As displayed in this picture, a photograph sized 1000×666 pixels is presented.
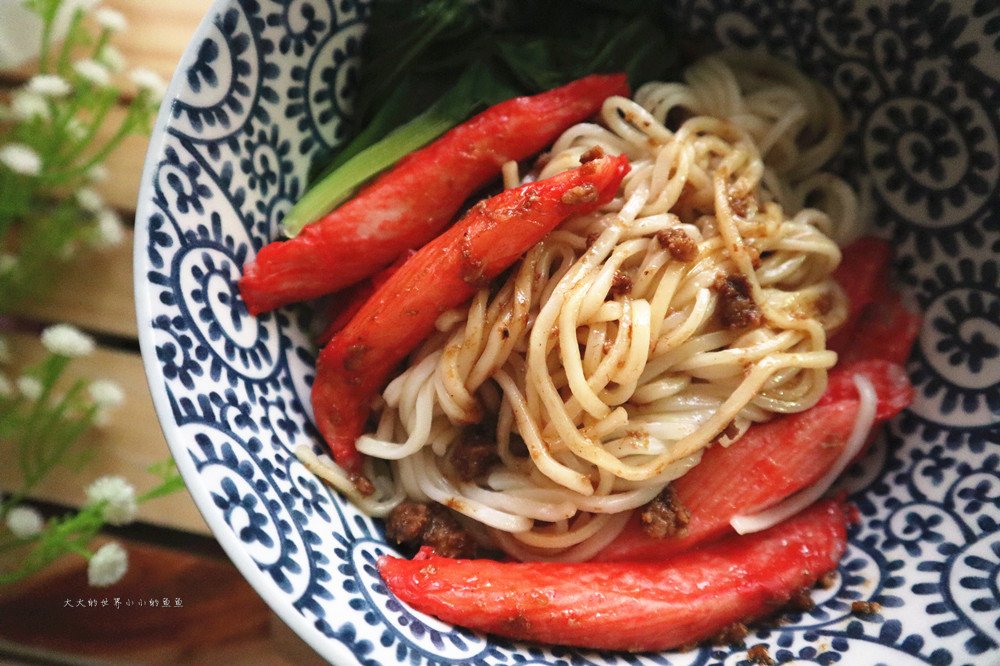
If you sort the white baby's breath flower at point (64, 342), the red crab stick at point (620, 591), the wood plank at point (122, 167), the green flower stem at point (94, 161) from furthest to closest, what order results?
1. the wood plank at point (122, 167)
2. the green flower stem at point (94, 161)
3. the white baby's breath flower at point (64, 342)
4. the red crab stick at point (620, 591)

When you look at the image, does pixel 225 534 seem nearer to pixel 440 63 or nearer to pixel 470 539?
pixel 470 539

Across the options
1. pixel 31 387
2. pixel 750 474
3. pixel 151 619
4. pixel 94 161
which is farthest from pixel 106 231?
pixel 750 474

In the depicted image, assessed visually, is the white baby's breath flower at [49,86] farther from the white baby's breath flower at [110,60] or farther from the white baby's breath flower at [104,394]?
the white baby's breath flower at [104,394]

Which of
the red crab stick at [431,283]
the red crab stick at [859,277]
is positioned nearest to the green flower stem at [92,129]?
the red crab stick at [431,283]

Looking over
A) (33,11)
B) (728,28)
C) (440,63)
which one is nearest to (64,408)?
(33,11)

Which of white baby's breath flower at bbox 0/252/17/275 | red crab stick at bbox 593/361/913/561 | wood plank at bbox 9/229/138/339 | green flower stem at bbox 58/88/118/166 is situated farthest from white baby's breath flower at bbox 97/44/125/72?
red crab stick at bbox 593/361/913/561

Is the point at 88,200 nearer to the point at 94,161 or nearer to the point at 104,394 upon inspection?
the point at 94,161

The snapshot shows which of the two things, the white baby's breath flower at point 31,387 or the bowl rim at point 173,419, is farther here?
the white baby's breath flower at point 31,387
